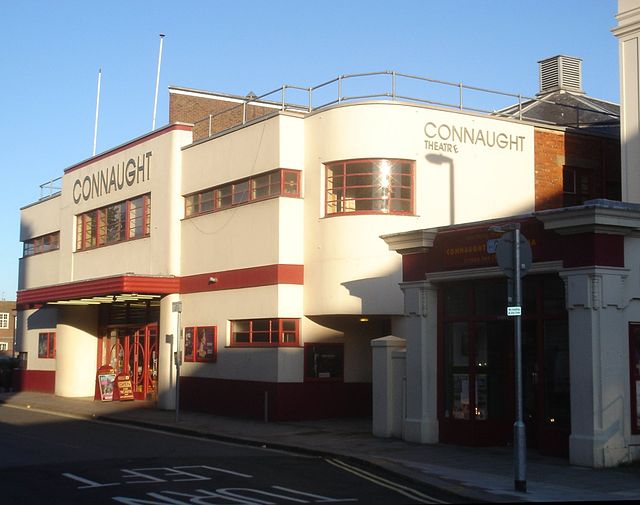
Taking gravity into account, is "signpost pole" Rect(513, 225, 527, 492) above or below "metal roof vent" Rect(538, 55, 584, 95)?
below

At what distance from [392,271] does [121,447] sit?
902cm

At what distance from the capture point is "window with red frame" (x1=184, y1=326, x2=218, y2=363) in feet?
91.7

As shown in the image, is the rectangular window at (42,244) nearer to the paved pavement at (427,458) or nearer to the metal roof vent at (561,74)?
the paved pavement at (427,458)

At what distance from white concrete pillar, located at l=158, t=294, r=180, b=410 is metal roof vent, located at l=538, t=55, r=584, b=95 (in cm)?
1714

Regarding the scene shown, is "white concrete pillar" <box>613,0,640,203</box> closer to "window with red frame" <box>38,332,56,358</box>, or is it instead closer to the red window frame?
the red window frame

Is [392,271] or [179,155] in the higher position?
[179,155]

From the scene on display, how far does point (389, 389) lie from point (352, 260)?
5587mm

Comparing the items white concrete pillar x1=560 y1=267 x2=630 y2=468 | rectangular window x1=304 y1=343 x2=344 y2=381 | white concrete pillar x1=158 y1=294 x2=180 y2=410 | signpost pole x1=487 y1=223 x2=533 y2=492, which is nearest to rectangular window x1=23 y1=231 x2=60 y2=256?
white concrete pillar x1=158 y1=294 x2=180 y2=410

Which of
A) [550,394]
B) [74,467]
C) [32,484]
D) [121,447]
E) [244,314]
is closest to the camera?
[32,484]

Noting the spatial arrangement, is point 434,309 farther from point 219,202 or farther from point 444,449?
point 219,202

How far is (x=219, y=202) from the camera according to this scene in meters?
28.2

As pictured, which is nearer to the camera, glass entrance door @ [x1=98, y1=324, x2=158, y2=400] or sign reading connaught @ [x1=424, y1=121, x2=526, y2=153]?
sign reading connaught @ [x1=424, y1=121, x2=526, y2=153]

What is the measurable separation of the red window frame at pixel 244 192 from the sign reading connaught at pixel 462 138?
148 inches

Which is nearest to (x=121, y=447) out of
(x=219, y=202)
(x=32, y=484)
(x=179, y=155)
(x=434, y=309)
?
(x=32, y=484)
